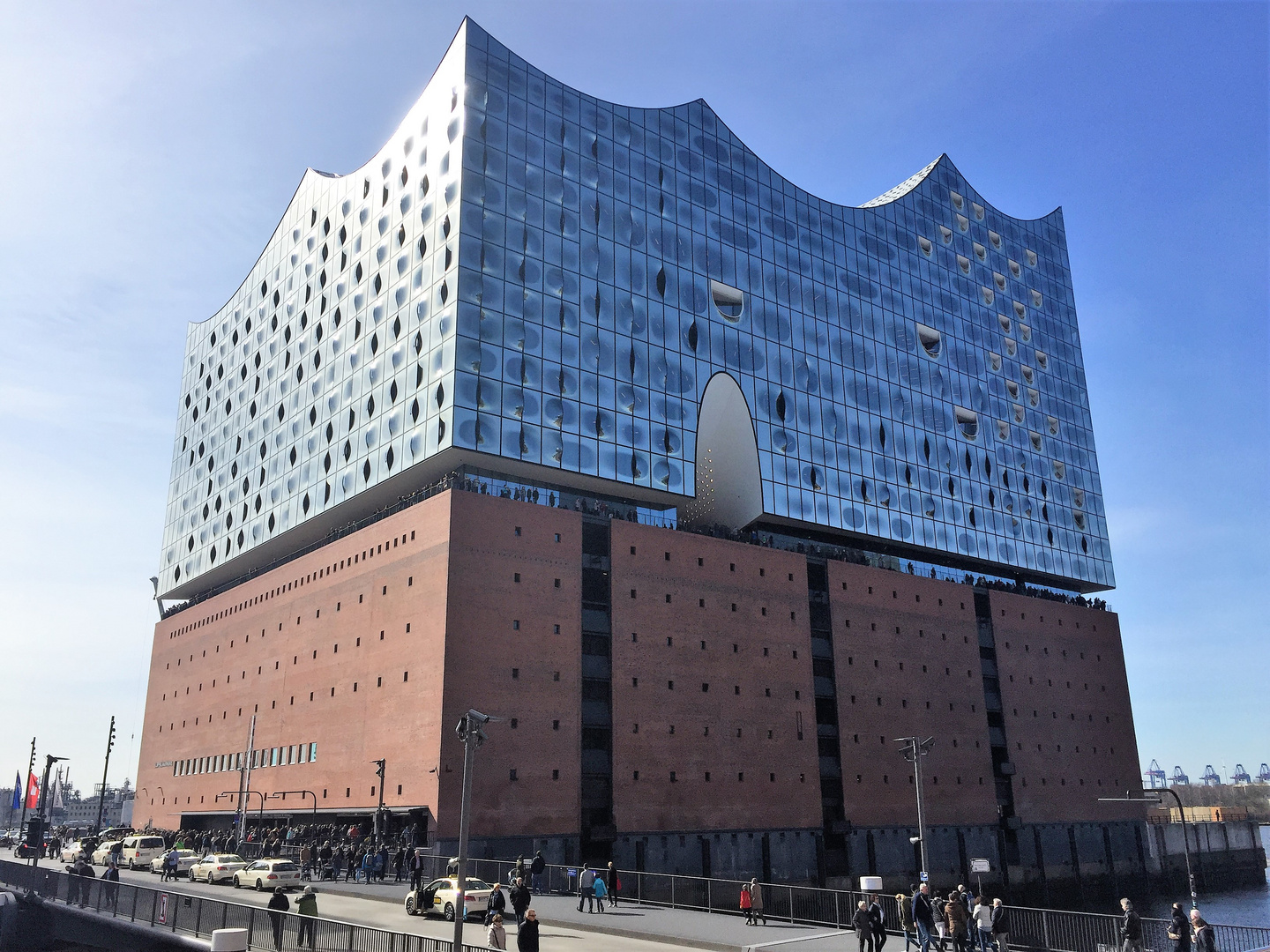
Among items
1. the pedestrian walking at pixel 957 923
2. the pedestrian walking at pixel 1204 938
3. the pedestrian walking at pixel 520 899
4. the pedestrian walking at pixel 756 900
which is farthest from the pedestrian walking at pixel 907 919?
the pedestrian walking at pixel 520 899

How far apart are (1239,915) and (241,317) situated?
268ft

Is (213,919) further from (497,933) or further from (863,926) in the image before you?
(863,926)

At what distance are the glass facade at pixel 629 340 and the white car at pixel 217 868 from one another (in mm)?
20615

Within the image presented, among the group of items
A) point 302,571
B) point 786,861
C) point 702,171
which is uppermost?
point 702,171

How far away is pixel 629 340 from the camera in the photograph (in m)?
59.3

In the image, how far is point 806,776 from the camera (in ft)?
191

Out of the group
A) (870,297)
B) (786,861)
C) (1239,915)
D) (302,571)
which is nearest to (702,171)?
(870,297)

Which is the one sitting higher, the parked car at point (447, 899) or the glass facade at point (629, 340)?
the glass facade at point (629, 340)

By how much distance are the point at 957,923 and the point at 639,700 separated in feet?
95.0

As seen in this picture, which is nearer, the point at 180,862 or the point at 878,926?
the point at 878,926

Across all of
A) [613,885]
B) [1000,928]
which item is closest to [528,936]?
[1000,928]

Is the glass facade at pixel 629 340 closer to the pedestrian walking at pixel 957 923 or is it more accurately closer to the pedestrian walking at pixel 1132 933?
the pedestrian walking at pixel 957 923

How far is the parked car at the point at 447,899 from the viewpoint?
96.4 feet

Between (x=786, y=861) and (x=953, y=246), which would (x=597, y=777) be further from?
(x=953, y=246)
